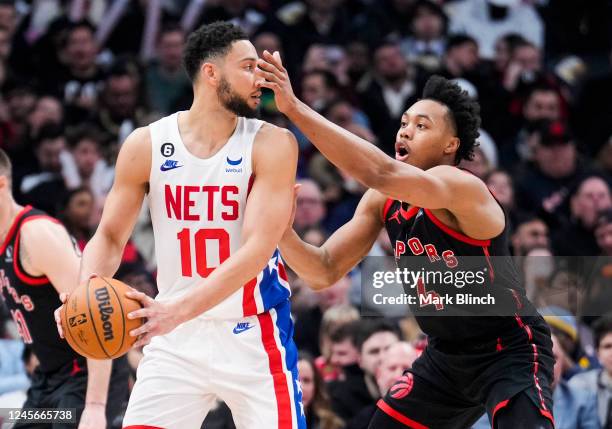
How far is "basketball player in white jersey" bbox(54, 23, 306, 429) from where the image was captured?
545cm

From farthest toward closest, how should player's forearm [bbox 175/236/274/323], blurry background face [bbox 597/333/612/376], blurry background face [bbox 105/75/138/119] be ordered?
blurry background face [bbox 105/75/138/119]
blurry background face [bbox 597/333/612/376]
player's forearm [bbox 175/236/274/323]

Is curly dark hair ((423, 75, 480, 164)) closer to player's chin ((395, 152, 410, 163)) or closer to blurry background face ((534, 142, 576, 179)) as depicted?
player's chin ((395, 152, 410, 163))

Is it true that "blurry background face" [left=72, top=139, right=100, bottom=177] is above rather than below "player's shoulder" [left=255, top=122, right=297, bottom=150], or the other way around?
above

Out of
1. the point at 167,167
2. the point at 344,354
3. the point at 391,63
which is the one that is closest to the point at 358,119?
the point at 391,63

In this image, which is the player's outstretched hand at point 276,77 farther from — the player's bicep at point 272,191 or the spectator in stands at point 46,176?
the spectator in stands at point 46,176

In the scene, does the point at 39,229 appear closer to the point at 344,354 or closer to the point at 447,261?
the point at 447,261

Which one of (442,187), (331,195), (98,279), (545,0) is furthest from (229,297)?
(545,0)

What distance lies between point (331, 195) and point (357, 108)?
185 centimetres

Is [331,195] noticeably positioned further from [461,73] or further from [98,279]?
[98,279]

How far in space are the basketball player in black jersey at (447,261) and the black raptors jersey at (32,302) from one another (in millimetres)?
1389

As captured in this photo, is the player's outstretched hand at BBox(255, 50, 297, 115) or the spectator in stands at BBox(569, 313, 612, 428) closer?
the player's outstretched hand at BBox(255, 50, 297, 115)

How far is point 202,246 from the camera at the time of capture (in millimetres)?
5578

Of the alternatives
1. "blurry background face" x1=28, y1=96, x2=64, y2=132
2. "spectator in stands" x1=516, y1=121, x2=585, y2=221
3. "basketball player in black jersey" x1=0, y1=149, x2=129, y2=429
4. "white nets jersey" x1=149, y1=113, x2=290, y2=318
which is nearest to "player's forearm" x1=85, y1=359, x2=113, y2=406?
"basketball player in black jersey" x1=0, y1=149, x2=129, y2=429

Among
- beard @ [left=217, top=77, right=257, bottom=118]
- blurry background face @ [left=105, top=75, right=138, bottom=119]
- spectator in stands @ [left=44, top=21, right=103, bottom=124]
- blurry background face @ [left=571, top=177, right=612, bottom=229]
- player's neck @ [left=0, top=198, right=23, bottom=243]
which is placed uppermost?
spectator in stands @ [left=44, top=21, right=103, bottom=124]
